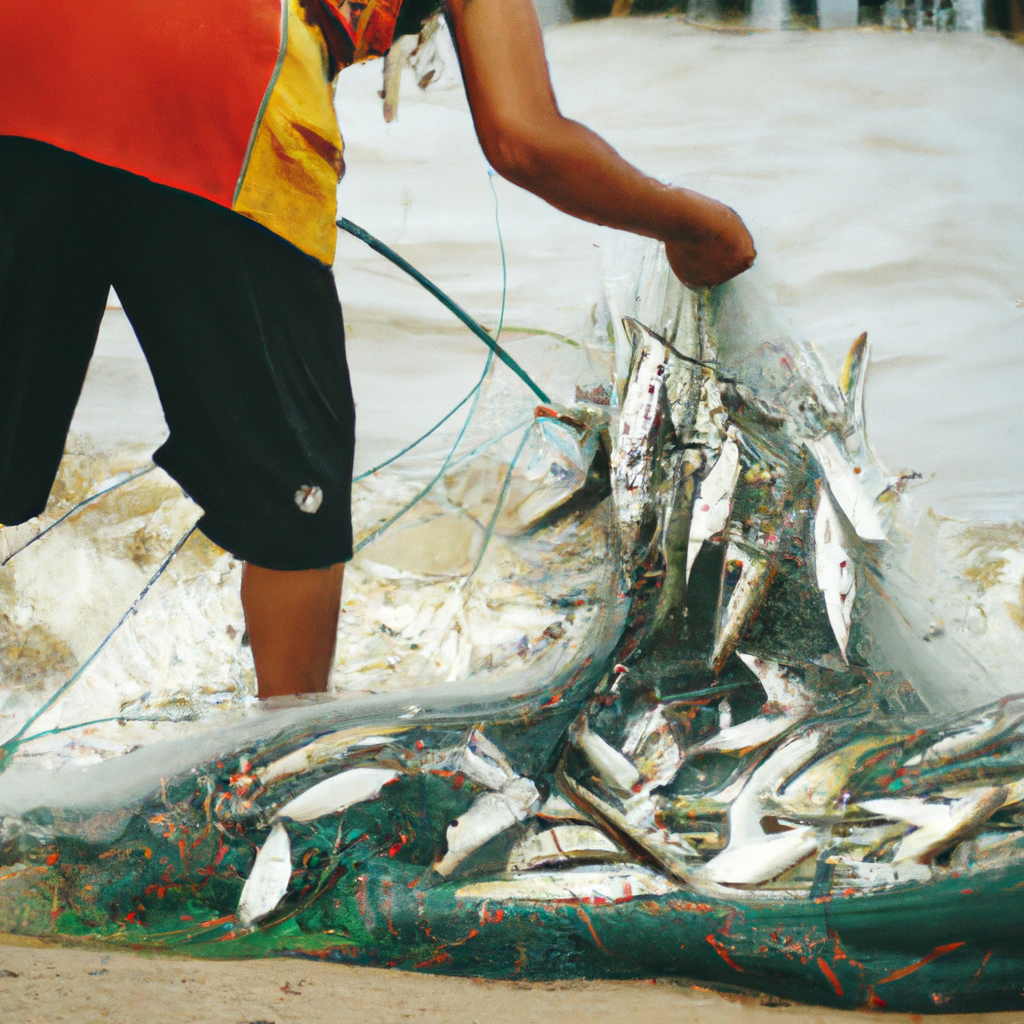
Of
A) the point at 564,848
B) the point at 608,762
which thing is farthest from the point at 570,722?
the point at 564,848

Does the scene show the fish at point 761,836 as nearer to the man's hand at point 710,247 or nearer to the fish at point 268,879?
the fish at point 268,879

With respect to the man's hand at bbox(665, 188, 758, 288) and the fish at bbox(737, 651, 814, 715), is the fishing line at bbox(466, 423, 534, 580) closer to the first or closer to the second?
the man's hand at bbox(665, 188, 758, 288)

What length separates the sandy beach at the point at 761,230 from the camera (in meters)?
1.34

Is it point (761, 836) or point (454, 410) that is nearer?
point (761, 836)

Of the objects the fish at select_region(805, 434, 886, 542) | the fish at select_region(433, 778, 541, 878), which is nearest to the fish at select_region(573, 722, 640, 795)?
the fish at select_region(433, 778, 541, 878)

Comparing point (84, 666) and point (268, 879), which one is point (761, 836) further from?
point (84, 666)

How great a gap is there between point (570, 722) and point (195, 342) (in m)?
0.92

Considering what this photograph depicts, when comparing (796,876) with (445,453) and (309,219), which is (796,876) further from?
(309,219)

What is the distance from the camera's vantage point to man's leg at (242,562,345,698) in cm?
139

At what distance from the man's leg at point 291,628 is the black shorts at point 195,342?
3cm

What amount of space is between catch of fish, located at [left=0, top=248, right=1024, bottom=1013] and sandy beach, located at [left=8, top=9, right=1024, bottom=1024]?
0.06 metres

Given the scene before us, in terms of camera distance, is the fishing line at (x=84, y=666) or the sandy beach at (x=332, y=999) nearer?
the sandy beach at (x=332, y=999)

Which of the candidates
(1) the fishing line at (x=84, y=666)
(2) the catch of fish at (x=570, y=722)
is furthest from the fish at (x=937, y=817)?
(1) the fishing line at (x=84, y=666)

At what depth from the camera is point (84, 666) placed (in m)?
1.43
